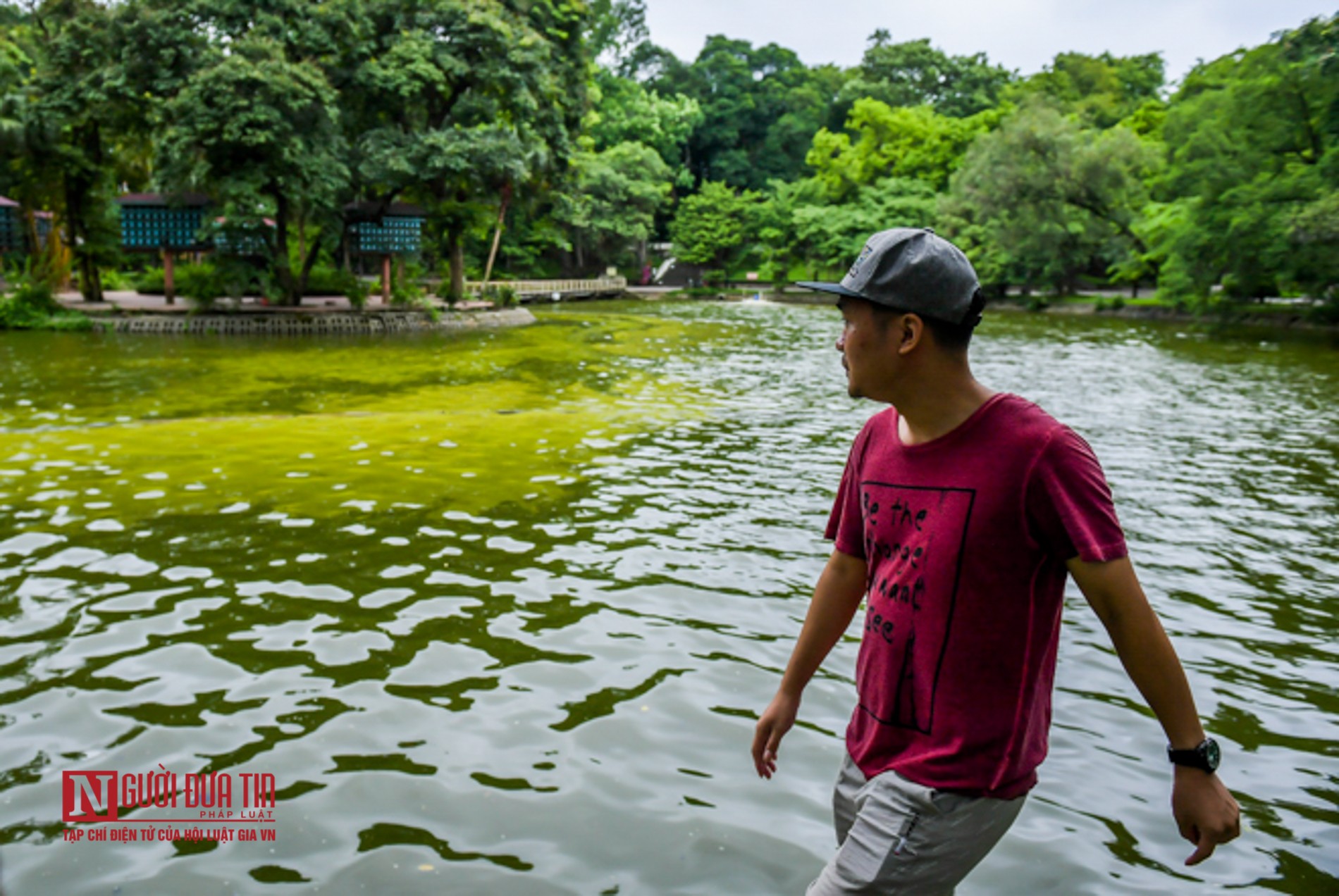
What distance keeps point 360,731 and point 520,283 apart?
43777mm

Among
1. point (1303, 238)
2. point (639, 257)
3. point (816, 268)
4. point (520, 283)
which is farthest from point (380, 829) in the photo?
point (639, 257)

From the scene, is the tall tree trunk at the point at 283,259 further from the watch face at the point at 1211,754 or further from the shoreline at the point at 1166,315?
the watch face at the point at 1211,754

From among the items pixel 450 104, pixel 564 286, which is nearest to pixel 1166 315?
pixel 450 104

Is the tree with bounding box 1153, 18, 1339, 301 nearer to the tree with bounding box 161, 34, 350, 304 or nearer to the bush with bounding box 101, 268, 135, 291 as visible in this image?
the tree with bounding box 161, 34, 350, 304

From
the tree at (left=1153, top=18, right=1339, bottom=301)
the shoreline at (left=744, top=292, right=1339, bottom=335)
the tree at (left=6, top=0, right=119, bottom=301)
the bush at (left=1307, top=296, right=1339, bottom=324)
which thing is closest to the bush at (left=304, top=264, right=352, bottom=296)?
the tree at (left=6, top=0, right=119, bottom=301)

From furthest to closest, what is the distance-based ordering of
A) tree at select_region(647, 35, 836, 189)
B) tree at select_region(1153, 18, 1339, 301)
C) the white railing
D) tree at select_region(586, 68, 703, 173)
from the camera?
tree at select_region(647, 35, 836, 189) → tree at select_region(586, 68, 703, 173) → the white railing → tree at select_region(1153, 18, 1339, 301)

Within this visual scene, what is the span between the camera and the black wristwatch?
1.90 m

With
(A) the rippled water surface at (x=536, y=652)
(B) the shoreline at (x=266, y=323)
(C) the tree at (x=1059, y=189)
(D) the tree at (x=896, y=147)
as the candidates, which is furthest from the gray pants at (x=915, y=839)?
(D) the tree at (x=896, y=147)

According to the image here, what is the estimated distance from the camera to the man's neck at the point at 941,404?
82.7 inches

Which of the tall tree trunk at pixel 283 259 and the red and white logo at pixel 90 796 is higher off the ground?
the tall tree trunk at pixel 283 259

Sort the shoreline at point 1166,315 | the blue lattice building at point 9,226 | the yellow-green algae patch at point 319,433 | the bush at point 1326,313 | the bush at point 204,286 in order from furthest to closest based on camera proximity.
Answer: the blue lattice building at point 9,226, the shoreline at point 1166,315, the bush at point 1326,313, the bush at point 204,286, the yellow-green algae patch at point 319,433

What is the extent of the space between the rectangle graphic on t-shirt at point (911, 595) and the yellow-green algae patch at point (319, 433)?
597cm

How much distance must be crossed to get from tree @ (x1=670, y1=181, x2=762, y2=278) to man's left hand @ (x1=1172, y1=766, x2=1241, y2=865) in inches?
2272

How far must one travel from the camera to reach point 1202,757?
1.90 meters
